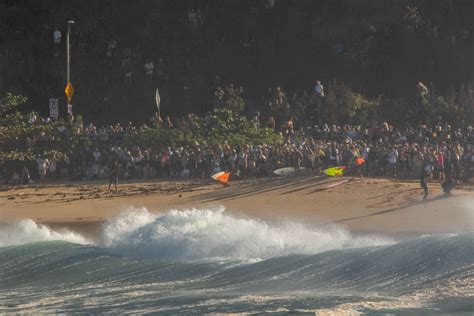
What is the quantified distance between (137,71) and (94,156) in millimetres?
9357

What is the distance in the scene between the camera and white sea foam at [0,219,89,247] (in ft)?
89.3

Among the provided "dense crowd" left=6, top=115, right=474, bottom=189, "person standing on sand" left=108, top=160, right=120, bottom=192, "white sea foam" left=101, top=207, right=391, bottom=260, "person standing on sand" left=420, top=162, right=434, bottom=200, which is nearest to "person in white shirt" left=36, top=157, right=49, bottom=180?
"dense crowd" left=6, top=115, right=474, bottom=189

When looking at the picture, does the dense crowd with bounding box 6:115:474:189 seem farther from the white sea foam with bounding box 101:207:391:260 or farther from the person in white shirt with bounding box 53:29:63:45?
the person in white shirt with bounding box 53:29:63:45

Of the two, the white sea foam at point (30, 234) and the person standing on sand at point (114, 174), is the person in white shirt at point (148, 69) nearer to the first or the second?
the person standing on sand at point (114, 174)

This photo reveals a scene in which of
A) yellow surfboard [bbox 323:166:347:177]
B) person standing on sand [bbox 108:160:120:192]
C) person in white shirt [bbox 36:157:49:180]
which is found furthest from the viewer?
person in white shirt [bbox 36:157:49:180]

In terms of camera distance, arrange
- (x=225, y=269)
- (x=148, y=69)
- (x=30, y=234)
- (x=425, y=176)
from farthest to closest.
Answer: (x=148, y=69) → (x=425, y=176) → (x=30, y=234) → (x=225, y=269)

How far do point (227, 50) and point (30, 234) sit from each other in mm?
20285

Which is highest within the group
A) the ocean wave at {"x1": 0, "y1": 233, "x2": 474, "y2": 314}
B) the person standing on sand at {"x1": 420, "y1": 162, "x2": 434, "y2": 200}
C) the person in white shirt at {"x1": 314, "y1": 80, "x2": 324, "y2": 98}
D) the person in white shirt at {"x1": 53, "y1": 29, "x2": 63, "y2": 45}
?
the person in white shirt at {"x1": 53, "y1": 29, "x2": 63, "y2": 45}

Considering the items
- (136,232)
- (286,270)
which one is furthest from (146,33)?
(286,270)

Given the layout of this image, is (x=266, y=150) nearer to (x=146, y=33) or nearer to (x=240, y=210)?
(x=240, y=210)

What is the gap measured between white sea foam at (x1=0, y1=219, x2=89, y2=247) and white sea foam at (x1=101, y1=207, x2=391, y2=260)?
97 cm

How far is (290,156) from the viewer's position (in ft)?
112

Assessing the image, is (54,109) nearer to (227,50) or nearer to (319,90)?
(227,50)

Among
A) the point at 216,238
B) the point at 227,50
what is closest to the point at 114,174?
A: the point at 216,238
